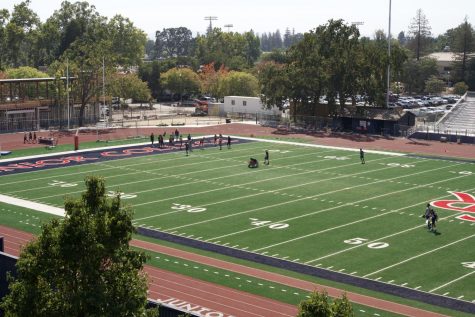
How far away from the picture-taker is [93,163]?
207 ft

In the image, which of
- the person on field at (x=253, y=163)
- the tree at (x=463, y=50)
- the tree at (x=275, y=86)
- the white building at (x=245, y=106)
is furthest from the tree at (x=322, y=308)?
the tree at (x=463, y=50)

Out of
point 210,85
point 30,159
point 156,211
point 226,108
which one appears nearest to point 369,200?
point 156,211

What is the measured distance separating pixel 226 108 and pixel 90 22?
52.9 m

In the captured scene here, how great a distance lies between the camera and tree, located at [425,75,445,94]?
458ft

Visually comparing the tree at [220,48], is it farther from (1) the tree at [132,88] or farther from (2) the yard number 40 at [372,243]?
(2) the yard number 40 at [372,243]

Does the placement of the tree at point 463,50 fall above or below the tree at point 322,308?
above

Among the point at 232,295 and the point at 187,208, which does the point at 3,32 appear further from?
the point at 232,295

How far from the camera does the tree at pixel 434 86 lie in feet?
458

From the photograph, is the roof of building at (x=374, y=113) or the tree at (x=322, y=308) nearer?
the tree at (x=322, y=308)

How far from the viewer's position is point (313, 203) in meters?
47.6

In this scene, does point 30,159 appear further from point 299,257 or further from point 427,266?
point 427,266

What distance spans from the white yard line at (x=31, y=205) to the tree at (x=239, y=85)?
2770 inches

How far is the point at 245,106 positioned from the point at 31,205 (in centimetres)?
5861

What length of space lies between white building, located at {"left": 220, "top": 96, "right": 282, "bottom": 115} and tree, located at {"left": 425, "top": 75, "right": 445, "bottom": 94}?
49.7m
